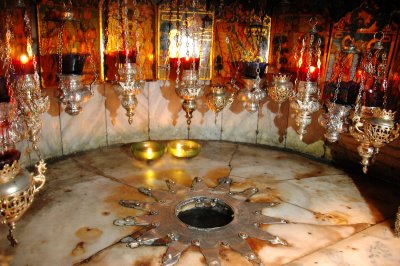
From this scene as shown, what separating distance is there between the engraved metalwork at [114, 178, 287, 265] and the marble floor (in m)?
0.07

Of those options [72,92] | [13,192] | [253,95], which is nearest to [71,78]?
[72,92]

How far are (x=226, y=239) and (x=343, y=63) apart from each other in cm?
303

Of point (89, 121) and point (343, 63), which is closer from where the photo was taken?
point (343, 63)

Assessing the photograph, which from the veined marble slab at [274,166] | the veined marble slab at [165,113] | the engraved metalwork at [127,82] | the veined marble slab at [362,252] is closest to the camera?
the veined marble slab at [362,252]

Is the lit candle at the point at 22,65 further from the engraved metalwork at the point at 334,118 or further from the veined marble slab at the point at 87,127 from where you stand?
the engraved metalwork at the point at 334,118

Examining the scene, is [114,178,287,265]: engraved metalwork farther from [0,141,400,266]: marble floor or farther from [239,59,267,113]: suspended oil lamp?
[239,59,267,113]: suspended oil lamp

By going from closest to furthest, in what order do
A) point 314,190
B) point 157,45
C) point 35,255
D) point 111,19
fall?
point 35,255, point 314,190, point 111,19, point 157,45

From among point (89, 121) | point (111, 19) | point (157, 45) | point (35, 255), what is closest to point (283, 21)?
point (157, 45)

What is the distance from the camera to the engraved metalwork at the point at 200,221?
3045 millimetres

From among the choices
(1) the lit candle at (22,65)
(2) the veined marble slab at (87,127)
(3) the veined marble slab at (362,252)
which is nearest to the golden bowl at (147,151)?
(2) the veined marble slab at (87,127)

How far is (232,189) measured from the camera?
4.17m

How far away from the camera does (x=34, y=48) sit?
14.2 ft

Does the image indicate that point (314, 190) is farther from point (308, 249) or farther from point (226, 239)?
point (226, 239)

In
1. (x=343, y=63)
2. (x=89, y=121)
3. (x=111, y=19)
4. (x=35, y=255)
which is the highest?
(x=111, y=19)
